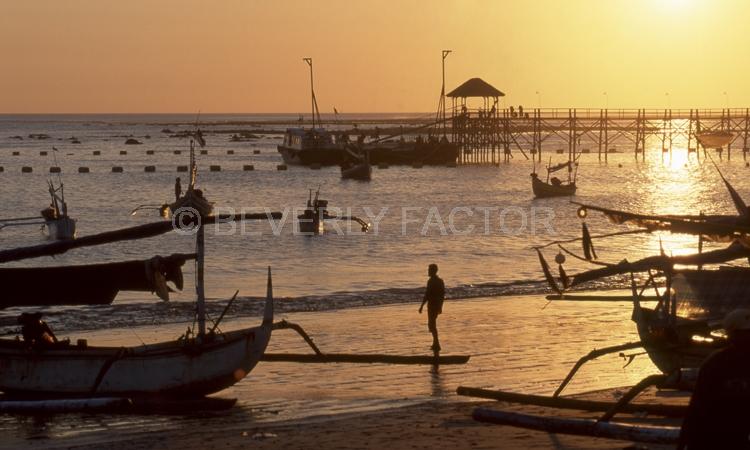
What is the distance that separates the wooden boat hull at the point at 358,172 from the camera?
8812 cm

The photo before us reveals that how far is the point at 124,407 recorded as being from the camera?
14.0 meters

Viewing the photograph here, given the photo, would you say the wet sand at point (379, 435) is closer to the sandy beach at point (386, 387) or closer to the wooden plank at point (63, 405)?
the sandy beach at point (386, 387)

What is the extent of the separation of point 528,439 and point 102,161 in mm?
107609

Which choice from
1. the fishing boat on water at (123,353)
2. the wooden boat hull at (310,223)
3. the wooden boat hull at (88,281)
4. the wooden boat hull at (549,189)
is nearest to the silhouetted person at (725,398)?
the fishing boat on water at (123,353)

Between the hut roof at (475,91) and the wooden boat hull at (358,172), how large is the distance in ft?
55.4

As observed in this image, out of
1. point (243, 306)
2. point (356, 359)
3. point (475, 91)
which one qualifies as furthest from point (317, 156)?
point (356, 359)

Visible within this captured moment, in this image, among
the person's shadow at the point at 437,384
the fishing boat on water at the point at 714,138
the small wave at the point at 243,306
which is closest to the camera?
the person's shadow at the point at 437,384

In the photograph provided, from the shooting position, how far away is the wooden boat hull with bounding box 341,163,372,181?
8812 cm

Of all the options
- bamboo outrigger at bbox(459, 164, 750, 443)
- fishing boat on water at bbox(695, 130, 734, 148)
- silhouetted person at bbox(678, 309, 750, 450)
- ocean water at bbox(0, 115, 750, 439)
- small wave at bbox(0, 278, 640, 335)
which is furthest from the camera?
fishing boat on water at bbox(695, 130, 734, 148)

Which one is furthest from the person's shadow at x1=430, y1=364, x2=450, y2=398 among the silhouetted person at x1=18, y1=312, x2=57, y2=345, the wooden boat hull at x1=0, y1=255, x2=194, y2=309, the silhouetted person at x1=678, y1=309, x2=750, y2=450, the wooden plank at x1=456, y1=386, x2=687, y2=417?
the silhouetted person at x1=678, y1=309, x2=750, y2=450

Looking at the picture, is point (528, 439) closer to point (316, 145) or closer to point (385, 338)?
point (385, 338)

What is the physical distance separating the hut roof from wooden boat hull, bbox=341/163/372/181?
665 inches

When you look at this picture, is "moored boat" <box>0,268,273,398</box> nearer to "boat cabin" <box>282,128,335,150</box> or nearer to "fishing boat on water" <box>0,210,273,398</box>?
"fishing boat on water" <box>0,210,273,398</box>

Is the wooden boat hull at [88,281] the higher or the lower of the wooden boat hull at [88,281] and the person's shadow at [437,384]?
the higher
